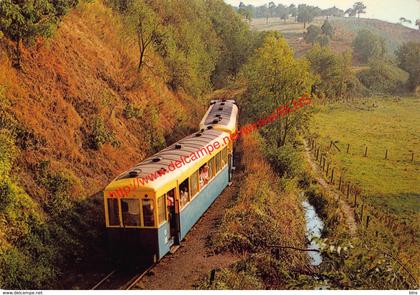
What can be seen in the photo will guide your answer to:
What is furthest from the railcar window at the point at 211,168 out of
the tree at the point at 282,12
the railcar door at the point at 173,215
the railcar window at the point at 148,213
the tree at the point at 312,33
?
the tree at the point at 312,33

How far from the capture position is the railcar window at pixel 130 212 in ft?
41.9

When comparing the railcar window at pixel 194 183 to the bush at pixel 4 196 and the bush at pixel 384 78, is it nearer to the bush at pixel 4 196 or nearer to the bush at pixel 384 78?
Result: the bush at pixel 4 196

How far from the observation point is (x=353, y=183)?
94.9 ft

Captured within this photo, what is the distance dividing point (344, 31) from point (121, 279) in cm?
7373

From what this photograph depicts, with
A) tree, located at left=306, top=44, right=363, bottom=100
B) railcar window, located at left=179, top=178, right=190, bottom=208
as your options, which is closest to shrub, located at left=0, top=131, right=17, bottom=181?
railcar window, located at left=179, top=178, right=190, bottom=208

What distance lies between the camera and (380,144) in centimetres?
3900

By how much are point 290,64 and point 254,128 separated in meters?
5.09

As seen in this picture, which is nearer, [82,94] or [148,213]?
[148,213]

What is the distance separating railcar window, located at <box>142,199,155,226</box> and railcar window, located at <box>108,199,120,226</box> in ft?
2.84

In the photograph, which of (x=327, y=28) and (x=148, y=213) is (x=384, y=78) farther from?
(x=148, y=213)

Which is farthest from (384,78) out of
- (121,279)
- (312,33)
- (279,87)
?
(121,279)

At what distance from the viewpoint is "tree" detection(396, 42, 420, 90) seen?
226 ft

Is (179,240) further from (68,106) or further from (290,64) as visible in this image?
(290,64)

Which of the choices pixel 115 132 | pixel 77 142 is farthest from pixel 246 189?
pixel 77 142
